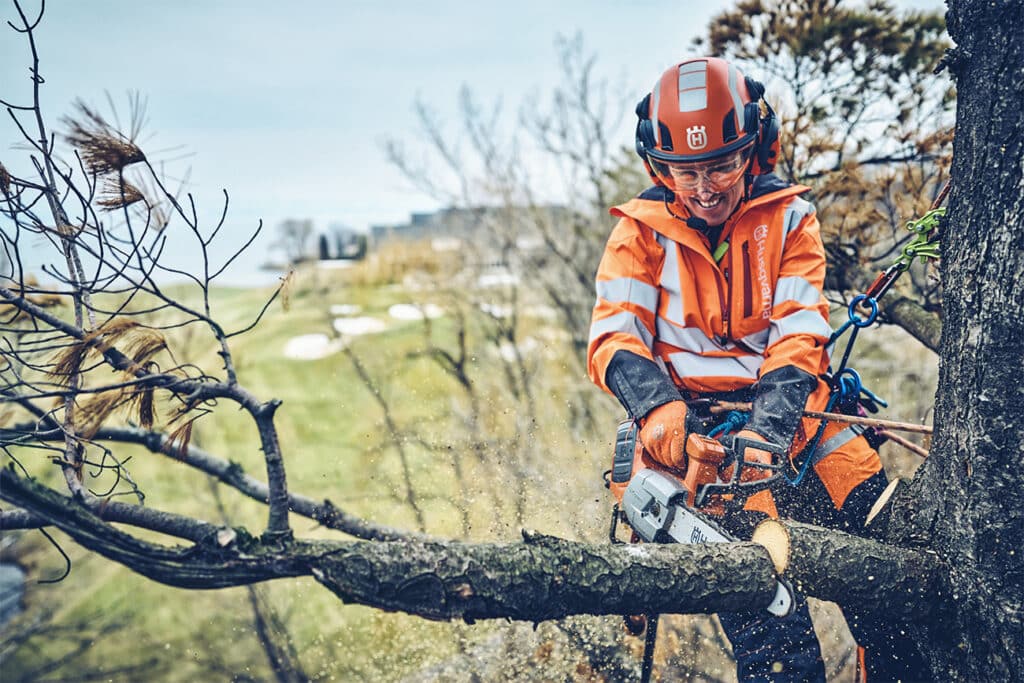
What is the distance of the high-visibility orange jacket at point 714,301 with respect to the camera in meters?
→ 2.70

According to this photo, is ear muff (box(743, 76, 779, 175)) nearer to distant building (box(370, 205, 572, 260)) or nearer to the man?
the man

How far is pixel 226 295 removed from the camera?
1501cm

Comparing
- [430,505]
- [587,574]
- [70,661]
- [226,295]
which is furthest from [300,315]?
[587,574]

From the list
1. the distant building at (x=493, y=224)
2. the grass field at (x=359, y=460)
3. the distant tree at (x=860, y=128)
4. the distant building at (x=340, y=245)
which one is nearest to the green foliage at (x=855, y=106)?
the distant tree at (x=860, y=128)

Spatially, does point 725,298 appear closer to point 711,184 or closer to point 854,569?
point 711,184

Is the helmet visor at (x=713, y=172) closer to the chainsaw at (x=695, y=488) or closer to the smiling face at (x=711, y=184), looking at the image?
the smiling face at (x=711, y=184)

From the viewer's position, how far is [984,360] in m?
2.00

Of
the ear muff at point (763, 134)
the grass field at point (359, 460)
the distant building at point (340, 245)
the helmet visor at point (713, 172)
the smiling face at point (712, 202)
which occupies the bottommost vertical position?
the grass field at point (359, 460)

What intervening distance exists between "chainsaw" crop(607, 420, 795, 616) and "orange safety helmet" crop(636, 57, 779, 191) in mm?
1058

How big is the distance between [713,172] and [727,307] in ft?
1.70

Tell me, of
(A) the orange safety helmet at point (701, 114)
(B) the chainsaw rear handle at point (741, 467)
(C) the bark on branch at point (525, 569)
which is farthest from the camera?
(A) the orange safety helmet at point (701, 114)

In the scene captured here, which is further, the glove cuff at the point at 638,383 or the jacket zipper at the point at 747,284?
the jacket zipper at the point at 747,284

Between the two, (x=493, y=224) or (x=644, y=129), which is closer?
(x=644, y=129)

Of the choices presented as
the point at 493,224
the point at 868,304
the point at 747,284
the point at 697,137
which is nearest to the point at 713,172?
the point at 697,137
